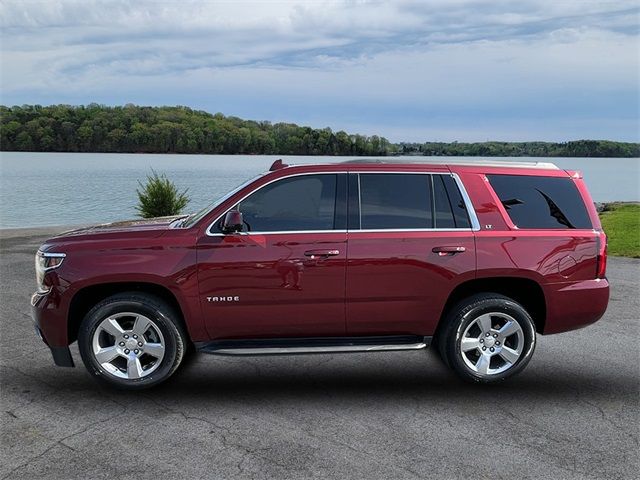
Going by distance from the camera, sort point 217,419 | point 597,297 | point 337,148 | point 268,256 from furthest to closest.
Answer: point 337,148 → point 597,297 → point 268,256 → point 217,419

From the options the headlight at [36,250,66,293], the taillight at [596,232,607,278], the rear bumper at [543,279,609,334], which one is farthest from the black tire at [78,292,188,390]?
the taillight at [596,232,607,278]

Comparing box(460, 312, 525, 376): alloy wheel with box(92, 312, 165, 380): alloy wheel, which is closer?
box(92, 312, 165, 380): alloy wheel

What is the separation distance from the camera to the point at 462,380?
18.0ft

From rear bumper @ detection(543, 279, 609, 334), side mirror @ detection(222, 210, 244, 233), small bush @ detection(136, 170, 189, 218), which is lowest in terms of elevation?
rear bumper @ detection(543, 279, 609, 334)

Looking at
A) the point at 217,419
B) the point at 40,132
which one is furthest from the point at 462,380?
the point at 40,132

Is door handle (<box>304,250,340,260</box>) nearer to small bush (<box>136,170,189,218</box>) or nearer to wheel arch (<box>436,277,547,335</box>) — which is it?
wheel arch (<box>436,277,547,335</box>)

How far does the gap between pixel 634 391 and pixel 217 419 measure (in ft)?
11.3

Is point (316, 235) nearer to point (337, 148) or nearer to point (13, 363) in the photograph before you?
point (13, 363)

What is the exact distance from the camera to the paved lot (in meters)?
3.83

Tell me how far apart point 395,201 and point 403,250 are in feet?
1.49

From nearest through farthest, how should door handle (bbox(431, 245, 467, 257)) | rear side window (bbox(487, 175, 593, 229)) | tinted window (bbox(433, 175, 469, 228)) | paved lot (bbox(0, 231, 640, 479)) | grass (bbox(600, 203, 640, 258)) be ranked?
1. paved lot (bbox(0, 231, 640, 479))
2. door handle (bbox(431, 245, 467, 257))
3. tinted window (bbox(433, 175, 469, 228))
4. rear side window (bbox(487, 175, 593, 229))
5. grass (bbox(600, 203, 640, 258))

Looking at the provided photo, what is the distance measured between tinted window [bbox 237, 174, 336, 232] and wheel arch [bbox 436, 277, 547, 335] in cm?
127

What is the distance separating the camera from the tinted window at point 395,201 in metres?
5.29

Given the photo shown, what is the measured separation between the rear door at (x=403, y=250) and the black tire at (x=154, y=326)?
1463 millimetres
